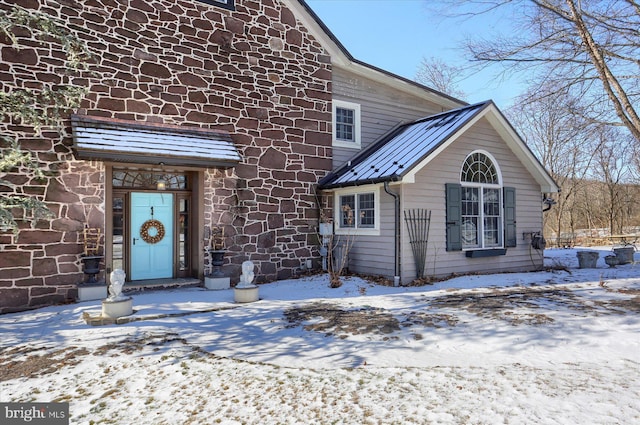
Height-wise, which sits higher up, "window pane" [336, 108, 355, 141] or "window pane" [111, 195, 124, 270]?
"window pane" [336, 108, 355, 141]

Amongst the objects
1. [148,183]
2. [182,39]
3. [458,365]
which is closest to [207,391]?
[458,365]

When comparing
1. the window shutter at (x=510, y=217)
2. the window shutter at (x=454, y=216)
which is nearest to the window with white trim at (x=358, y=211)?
the window shutter at (x=454, y=216)

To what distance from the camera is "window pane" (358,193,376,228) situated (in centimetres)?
1002

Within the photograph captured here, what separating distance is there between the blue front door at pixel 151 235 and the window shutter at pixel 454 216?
5.99 m

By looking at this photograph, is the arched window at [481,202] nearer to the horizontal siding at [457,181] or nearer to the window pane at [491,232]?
the window pane at [491,232]

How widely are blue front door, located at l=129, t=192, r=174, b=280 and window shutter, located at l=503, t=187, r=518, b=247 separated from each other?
777 centimetres

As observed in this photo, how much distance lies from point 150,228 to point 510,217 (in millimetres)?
8330

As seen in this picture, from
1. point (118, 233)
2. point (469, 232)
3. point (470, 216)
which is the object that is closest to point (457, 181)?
point (470, 216)

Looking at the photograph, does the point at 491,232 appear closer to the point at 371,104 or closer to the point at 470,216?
the point at 470,216

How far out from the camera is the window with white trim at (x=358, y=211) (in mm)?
9859

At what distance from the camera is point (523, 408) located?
10.9 feet

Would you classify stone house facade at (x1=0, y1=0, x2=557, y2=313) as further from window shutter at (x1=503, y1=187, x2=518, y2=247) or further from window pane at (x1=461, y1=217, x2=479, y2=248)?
window pane at (x1=461, y1=217, x2=479, y2=248)

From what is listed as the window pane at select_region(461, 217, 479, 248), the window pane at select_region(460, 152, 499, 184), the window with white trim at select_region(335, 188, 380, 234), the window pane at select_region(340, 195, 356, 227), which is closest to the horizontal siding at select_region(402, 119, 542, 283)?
the window pane at select_region(460, 152, 499, 184)

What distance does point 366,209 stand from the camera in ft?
33.5
